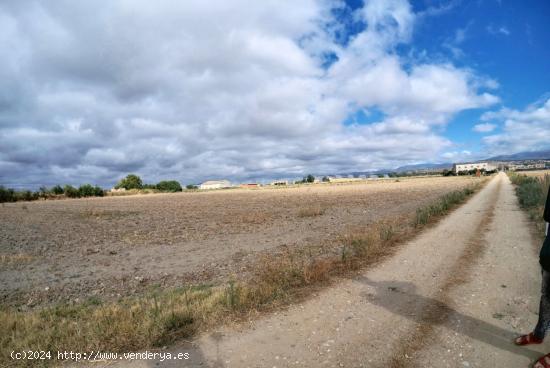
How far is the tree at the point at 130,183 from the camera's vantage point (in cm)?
16562

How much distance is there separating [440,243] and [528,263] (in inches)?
122

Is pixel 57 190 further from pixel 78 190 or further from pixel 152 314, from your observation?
pixel 152 314

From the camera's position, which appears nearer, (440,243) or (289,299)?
(289,299)

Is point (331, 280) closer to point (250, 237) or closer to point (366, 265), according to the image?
point (366, 265)

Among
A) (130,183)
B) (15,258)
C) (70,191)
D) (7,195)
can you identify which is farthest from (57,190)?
(15,258)

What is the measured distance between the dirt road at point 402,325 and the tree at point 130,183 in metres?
177

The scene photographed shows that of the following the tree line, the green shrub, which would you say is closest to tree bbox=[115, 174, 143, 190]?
the tree line

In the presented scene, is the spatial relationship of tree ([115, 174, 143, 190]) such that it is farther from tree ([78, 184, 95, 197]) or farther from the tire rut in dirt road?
the tire rut in dirt road

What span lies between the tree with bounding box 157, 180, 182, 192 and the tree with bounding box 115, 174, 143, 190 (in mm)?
11149

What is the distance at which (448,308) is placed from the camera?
620 centimetres

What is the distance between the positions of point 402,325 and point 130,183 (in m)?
181

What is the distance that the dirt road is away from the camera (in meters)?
4.66

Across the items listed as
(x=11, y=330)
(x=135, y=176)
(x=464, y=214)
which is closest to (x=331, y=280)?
(x=11, y=330)

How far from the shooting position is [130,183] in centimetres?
16675
